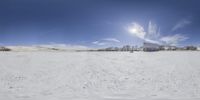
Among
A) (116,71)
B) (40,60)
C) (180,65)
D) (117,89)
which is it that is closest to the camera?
(117,89)

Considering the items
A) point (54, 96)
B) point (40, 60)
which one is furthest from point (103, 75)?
point (40, 60)

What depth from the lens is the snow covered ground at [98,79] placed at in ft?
26.1

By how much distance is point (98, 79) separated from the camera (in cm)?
1055

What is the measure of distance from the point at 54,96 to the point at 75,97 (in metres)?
0.83

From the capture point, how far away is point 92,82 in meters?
10.0

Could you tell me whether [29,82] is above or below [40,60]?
below

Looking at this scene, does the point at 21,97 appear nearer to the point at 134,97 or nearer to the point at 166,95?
the point at 134,97

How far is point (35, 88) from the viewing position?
9055 mm

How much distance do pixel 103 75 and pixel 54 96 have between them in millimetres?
4097

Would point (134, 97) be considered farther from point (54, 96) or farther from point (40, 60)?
point (40, 60)

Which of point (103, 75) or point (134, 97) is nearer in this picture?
point (134, 97)

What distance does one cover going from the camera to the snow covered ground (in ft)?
26.1

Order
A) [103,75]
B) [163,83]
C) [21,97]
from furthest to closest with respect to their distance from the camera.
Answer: [103,75]
[163,83]
[21,97]

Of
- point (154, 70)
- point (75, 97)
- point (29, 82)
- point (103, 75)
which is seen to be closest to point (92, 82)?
point (103, 75)
